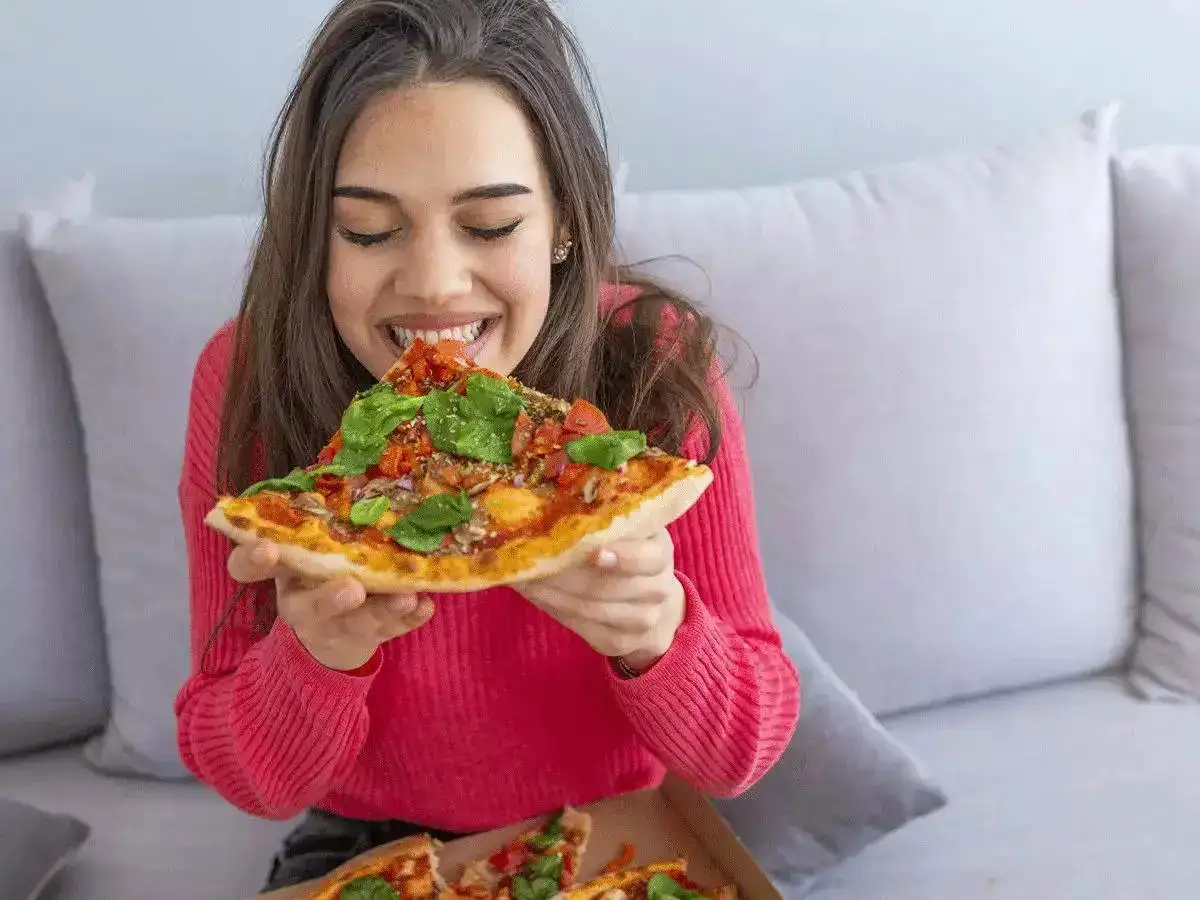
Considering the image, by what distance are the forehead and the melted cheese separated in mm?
266

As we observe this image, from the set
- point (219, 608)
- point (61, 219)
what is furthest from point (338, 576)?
point (61, 219)

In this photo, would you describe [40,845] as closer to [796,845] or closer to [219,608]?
[219,608]

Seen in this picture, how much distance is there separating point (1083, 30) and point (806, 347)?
3.10 feet

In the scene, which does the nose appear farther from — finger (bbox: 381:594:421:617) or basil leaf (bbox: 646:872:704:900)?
basil leaf (bbox: 646:872:704:900)

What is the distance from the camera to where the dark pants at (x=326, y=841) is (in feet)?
4.17

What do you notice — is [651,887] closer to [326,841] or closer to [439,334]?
[326,841]

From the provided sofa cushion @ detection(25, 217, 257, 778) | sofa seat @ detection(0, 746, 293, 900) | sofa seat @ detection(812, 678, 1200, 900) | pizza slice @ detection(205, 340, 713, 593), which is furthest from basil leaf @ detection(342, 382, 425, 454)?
sofa seat @ detection(812, 678, 1200, 900)

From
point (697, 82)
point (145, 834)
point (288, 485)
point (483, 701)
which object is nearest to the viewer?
point (288, 485)

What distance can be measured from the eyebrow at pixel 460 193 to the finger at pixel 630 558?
13.1 inches

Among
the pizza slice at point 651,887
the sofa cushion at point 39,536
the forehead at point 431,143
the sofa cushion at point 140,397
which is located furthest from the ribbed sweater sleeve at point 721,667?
the sofa cushion at point 39,536

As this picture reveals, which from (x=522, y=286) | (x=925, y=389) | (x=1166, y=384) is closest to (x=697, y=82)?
(x=925, y=389)

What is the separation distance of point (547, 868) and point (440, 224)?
68 centimetres

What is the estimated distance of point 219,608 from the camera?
3.91 ft

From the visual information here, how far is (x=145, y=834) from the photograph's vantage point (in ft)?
4.95
